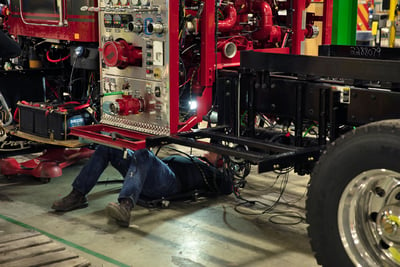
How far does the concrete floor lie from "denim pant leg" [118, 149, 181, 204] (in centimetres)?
18

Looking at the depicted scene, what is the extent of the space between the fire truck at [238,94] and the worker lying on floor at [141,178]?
27cm

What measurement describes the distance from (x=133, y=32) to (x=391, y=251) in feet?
9.47

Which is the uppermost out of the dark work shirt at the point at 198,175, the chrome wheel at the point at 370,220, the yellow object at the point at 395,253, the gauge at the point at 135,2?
the gauge at the point at 135,2

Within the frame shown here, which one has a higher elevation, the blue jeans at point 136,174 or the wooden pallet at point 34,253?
the blue jeans at point 136,174

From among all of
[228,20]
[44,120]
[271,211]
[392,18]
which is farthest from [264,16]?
[44,120]

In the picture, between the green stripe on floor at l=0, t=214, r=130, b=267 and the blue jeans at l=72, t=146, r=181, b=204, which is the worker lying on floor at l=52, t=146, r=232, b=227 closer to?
the blue jeans at l=72, t=146, r=181, b=204

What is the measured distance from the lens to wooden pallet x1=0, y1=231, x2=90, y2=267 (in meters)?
4.14

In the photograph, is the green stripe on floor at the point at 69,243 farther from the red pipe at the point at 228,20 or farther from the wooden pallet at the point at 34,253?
the red pipe at the point at 228,20

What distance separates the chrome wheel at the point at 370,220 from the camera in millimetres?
3250

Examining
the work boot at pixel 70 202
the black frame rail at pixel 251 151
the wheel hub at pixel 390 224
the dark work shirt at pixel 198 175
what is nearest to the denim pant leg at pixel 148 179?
the dark work shirt at pixel 198 175

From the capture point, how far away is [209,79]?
16.6 ft

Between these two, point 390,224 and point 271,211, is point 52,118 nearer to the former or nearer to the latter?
point 271,211

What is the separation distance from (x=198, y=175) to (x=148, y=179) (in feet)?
2.04

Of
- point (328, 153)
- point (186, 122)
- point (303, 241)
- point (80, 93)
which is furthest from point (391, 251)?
point (80, 93)
